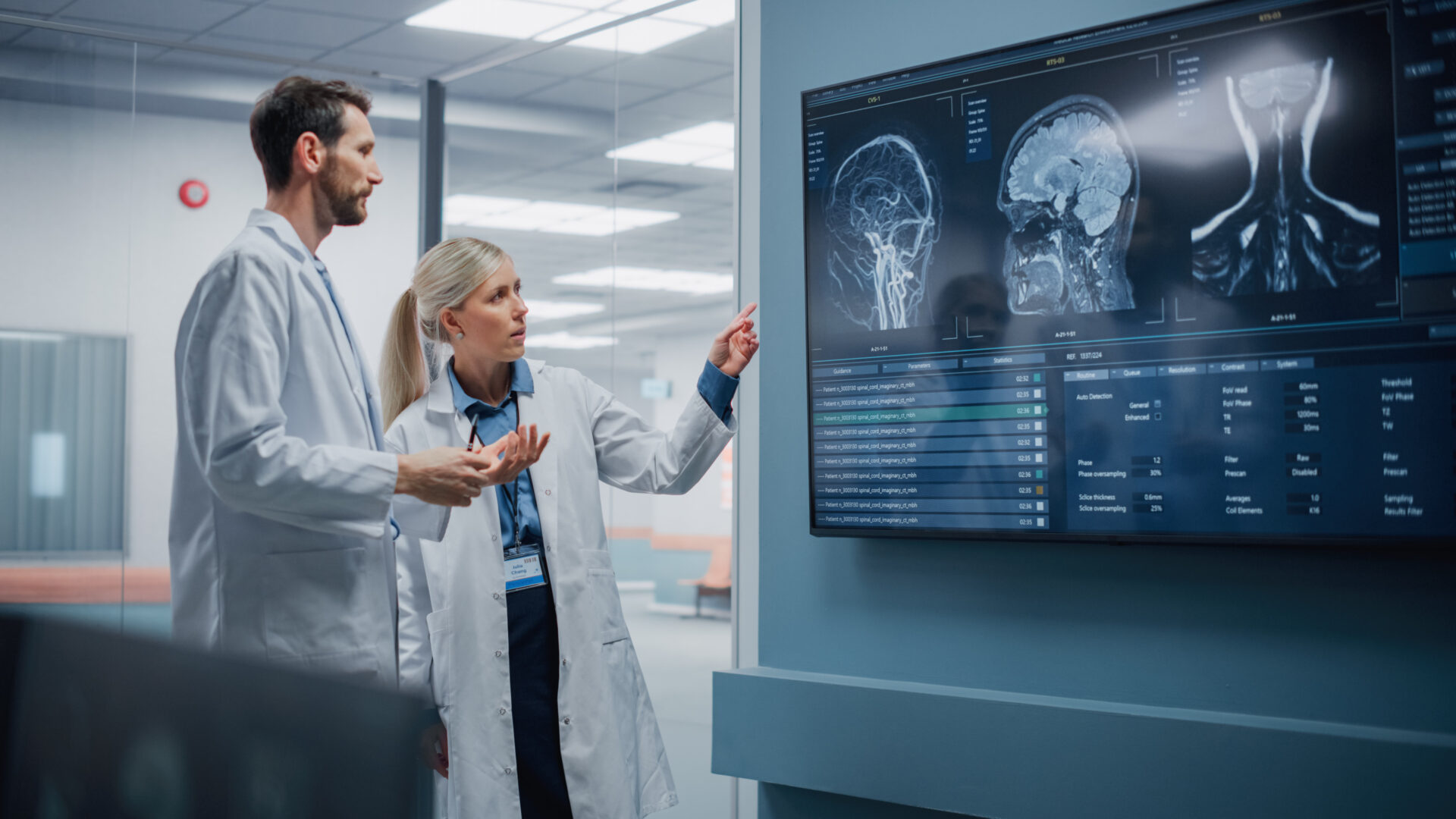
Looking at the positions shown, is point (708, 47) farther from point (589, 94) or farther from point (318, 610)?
point (318, 610)

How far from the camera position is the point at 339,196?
6.48 ft

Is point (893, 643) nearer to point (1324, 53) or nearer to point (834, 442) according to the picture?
point (834, 442)

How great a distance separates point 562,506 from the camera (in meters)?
2.28

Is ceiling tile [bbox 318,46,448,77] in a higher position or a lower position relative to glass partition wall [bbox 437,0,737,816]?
higher

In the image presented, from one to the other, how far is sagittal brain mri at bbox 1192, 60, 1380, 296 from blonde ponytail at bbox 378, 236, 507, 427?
1.41 meters

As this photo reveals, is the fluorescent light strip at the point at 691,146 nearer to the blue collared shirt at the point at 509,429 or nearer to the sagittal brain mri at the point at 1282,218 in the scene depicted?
the blue collared shirt at the point at 509,429

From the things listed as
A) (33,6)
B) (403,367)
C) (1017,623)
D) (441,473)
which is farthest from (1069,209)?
(33,6)

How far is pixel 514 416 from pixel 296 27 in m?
3.96

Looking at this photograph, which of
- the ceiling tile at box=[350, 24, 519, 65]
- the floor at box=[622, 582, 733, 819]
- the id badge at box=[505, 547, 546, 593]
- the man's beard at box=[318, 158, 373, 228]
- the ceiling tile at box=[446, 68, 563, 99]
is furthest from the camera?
the ceiling tile at box=[350, 24, 519, 65]

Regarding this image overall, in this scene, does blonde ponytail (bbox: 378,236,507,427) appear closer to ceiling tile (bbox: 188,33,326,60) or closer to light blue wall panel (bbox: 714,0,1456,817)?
light blue wall panel (bbox: 714,0,1456,817)

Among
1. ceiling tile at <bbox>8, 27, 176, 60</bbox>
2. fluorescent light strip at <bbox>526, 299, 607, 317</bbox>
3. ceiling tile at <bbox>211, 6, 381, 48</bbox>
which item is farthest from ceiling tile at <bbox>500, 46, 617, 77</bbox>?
ceiling tile at <bbox>8, 27, 176, 60</bbox>

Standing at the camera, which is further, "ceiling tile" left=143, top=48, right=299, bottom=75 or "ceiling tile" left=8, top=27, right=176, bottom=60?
"ceiling tile" left=143, top=48, right=299, bottom=75

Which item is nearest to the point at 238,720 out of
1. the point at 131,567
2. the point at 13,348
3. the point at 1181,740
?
the point at 1181,740

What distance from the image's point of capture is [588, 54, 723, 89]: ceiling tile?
540cm
